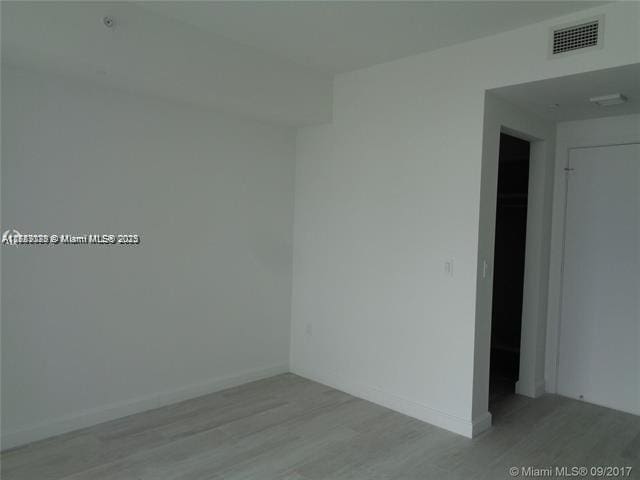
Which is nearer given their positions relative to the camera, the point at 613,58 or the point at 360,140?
the point at 613,58

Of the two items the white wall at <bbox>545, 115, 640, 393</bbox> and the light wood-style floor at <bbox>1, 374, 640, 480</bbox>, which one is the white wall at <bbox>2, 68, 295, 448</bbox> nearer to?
the light wood-style floor at <bbox>1, 374, 640, 480</bbox>

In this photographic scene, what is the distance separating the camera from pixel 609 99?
3.47 metres

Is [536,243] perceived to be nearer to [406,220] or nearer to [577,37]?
[406,220]

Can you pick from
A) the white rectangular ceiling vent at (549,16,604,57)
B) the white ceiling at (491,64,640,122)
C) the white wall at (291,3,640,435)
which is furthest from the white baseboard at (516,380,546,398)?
the white rectangular ceiling vent at (549,16,604,57)

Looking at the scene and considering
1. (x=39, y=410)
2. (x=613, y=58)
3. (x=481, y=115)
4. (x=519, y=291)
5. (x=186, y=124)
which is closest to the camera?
(x=613, y=58)

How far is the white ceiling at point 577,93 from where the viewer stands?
3.05 m

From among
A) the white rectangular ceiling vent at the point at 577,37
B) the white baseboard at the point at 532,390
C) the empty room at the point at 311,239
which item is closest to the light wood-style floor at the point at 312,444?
the empty room at the point at 311,239

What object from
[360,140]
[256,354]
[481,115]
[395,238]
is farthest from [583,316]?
[256,354]

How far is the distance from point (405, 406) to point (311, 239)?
179cm

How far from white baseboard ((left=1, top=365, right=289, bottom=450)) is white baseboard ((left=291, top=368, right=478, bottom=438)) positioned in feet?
2.27

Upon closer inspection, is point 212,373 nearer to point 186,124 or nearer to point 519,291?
point 186,124

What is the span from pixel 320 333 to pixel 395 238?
4.23 feet

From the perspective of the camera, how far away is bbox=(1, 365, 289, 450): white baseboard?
10.2ft

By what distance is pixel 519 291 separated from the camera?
552 centimetres
